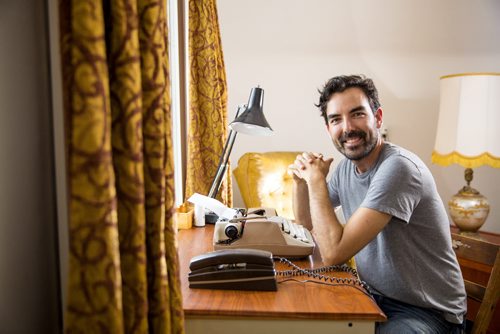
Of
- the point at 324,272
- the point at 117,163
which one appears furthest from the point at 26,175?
the point at 324,272

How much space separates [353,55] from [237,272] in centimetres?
263

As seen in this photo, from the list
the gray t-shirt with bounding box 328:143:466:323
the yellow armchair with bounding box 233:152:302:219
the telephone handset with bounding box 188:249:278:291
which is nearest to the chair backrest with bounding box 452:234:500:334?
the gray t-shirt with bounding box 328:143:466:323

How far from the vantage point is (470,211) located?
2.67 meters

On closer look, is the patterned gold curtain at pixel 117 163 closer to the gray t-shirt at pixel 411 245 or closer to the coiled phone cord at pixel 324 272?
the coiled phone cord at pixel 324 272

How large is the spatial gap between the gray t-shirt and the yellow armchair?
1.36 metres

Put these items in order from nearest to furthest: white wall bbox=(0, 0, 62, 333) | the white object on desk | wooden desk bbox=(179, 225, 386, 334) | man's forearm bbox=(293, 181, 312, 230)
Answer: white wall bbox=(0, 0, 62, 333), wooden desk bbox=(179, 225, 386, 334), man's forearm bbox=(293, 181, 312, 230), the white object on desk

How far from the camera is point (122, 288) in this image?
65cm

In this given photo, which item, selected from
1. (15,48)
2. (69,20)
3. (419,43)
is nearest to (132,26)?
(69,20)

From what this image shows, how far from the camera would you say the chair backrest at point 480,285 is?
126 centimetres

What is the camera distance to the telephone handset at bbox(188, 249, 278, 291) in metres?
1.07

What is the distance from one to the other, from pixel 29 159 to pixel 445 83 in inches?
107

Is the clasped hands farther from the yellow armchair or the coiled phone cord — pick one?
the yellow armchair

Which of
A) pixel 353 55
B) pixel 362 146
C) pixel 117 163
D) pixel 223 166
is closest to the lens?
pixel 117 163

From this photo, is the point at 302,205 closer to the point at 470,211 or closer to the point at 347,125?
the point at 347,125
